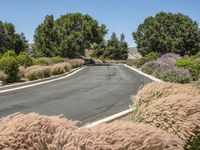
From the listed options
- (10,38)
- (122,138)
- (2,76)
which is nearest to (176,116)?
(122,138)

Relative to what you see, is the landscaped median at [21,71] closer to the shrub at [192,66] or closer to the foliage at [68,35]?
the shrub at [192,66]

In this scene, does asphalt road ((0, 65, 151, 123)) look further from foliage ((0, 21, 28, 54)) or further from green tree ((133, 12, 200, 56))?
green tree ((133, 12, 200, 56))

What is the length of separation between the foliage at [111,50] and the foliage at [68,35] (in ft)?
93.0

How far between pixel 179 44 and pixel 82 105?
68639 millimetres

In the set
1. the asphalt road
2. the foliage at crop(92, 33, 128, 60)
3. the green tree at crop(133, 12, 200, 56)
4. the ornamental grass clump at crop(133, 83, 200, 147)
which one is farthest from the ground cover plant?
the foliage at crop(92, 33, 128, 60)

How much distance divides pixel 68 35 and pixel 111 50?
33111mm

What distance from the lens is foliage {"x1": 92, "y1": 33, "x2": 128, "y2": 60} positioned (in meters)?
110

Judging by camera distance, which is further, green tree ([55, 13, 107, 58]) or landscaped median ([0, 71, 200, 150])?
green tree ([55, 13, 107, 58])

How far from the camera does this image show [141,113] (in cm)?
720

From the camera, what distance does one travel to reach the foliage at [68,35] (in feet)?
254

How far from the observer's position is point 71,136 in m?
4.75

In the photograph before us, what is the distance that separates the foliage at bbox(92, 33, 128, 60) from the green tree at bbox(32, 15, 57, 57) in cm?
2847

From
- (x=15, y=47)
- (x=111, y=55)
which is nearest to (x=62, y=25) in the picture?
(x=15, y=47)

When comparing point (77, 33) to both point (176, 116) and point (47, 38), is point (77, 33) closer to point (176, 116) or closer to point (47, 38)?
point (47, 38)
